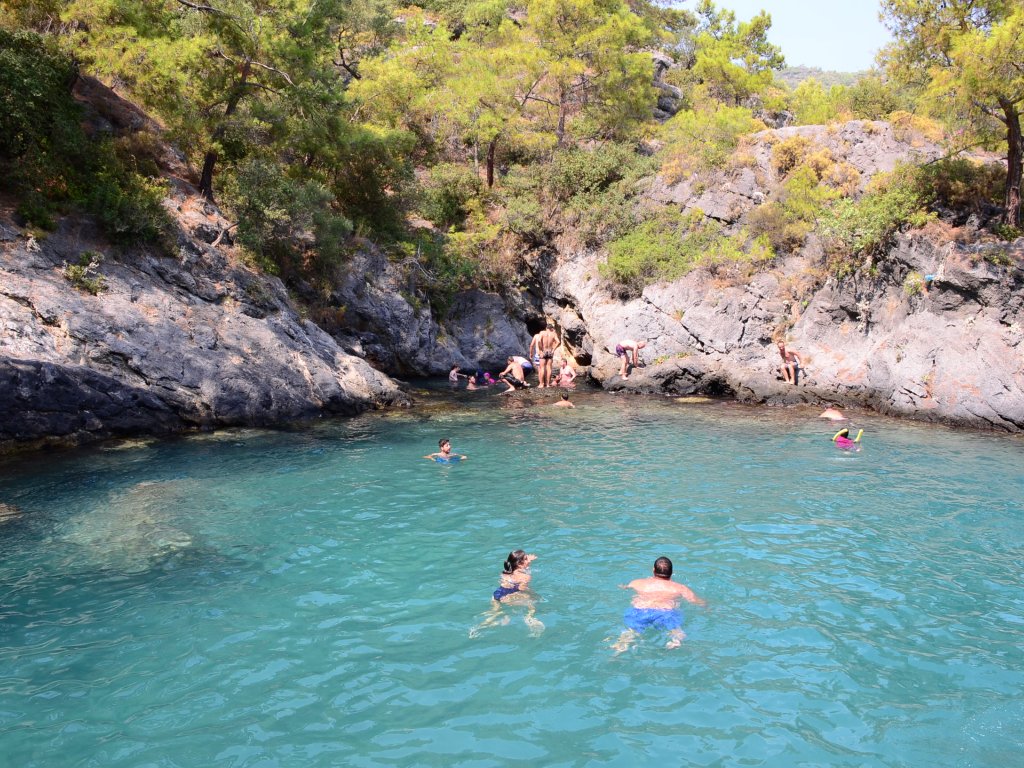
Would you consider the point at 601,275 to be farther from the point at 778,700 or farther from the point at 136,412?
the point at 778,700

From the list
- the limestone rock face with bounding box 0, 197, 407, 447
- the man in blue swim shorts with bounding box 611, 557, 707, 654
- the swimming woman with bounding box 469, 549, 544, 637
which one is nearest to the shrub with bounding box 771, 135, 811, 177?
the limestone rock face with bounding box 0, 197, 407, 447

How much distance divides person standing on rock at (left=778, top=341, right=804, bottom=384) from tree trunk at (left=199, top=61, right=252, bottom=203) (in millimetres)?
20883

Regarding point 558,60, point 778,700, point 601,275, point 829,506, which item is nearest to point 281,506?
point 778,700

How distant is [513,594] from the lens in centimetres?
849

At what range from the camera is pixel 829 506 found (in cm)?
1220

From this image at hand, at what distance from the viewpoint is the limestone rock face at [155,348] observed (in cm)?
1509

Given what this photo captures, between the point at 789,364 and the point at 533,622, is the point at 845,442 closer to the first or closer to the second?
the point at 789,364

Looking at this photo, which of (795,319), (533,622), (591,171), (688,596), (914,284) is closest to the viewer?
(533,622)

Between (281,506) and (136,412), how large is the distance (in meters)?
6.97

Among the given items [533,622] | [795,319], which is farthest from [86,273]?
[795,319]

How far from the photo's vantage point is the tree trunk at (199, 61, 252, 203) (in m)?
21.9

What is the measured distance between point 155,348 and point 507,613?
1341 centimetres

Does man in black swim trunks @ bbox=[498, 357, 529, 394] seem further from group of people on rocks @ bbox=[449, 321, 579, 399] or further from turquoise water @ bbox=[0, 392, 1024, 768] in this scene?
turquoise water @ bbox=[0, 392, 1024, 768]

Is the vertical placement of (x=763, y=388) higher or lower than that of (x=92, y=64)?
lower
